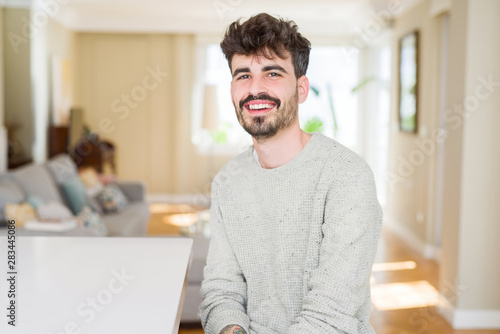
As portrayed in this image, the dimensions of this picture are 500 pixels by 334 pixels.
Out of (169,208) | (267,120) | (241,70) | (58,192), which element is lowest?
(169,208)

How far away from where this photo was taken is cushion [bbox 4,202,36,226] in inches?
118

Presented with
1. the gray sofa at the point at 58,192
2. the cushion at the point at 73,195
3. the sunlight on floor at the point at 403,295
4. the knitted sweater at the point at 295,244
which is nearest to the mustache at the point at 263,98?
the knitted sweater at the point at 295,244

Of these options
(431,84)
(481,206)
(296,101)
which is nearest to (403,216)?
(431,84)

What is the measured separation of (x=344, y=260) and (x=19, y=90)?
5688 millimetres

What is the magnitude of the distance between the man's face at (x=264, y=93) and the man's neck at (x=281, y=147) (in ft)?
0.06

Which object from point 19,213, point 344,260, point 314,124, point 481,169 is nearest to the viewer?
point 344,260

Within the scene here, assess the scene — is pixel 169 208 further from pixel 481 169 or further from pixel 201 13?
pixel 481 169

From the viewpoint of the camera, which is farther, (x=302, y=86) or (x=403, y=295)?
(x=403, y=295)

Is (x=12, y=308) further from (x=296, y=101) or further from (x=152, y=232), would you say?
(x=152, y=232)

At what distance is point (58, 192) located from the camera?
4.08 m

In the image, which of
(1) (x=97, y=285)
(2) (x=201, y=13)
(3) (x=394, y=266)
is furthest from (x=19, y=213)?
(2) (x=201, y=13)

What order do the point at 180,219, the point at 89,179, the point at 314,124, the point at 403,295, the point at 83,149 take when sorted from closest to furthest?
the point at 403,295
the point at 89,179
the point at 180,219
the point at 83,149
the point at 314,124

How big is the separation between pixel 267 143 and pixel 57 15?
6.41 m

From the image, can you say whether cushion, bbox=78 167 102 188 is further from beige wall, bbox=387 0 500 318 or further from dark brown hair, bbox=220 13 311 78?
dark brown hair, bbox=220 13 311 78
